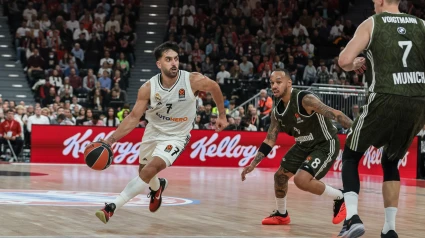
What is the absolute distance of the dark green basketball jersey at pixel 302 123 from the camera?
8844 mm

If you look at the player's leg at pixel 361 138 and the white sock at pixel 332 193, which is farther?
the white sock at pixel 332 193

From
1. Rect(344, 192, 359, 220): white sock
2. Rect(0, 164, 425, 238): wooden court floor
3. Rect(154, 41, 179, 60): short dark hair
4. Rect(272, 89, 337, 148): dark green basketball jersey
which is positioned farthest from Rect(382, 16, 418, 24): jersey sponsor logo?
Rect(154, 41, 179, 60): short dark hair

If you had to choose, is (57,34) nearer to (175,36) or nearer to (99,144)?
(175,36)

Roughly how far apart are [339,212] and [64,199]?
13.5ft

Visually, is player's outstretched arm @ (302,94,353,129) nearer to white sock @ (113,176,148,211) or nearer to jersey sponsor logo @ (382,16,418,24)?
jersey sponsor logo @ (382,16,418,24)

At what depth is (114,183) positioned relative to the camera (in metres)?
14.8

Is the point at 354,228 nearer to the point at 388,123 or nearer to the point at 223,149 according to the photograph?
the point at 388,123

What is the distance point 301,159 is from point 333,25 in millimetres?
22238

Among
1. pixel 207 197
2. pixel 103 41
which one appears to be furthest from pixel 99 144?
pixel 103 41

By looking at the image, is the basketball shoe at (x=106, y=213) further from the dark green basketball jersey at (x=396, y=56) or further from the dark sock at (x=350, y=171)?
the dark green basketball jersey at (x=396, y=56)

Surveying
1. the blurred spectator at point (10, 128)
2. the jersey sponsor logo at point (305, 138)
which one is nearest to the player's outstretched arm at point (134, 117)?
the jersey sponsor logo at point (305, 138)

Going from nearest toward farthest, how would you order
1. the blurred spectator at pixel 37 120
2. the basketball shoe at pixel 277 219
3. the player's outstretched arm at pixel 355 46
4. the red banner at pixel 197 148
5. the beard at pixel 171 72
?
the player's outstretched arm at pixel 355 46 < the beard at pixel 171 72 < the basketball shoe at pixel 277 219 < the red banner at pixel 197 148 < the blurred spectator at pixel 37 120

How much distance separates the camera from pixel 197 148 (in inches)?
870

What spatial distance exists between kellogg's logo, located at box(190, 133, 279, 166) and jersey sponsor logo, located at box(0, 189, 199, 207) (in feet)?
32.1
